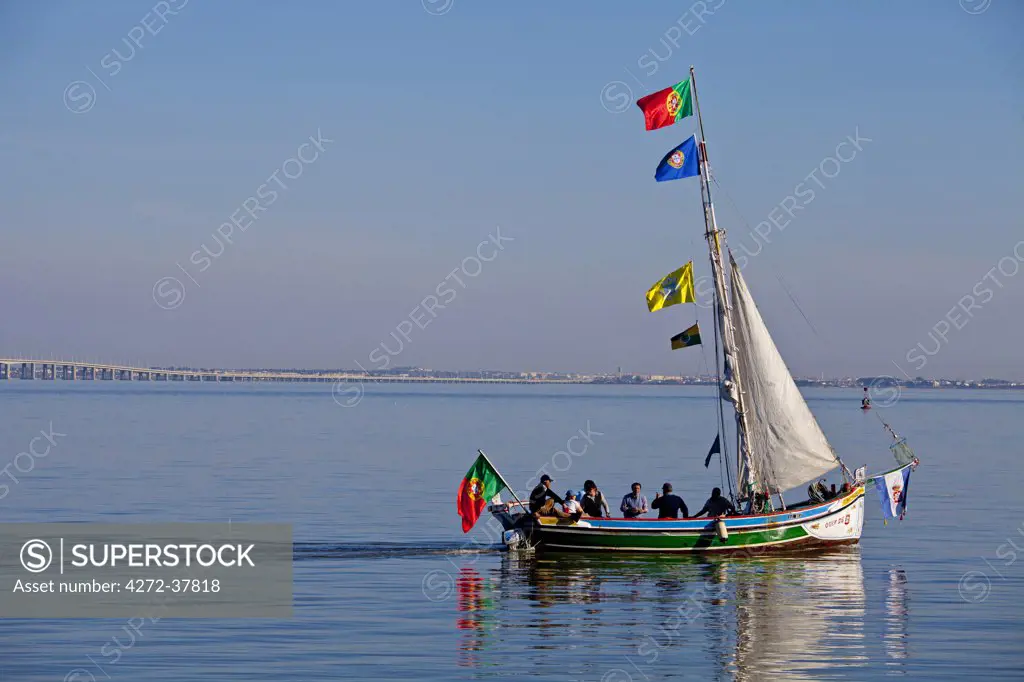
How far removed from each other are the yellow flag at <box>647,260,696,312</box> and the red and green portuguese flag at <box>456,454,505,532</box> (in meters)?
7.11

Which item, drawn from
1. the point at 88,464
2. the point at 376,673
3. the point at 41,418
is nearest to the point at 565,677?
the point at 376,673

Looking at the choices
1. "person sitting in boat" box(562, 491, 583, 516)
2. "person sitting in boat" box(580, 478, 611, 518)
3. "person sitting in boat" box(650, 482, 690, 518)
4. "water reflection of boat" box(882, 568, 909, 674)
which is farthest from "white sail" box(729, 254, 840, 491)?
"person sitting in boat" box(562, 491, 583, 516)

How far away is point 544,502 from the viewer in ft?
126

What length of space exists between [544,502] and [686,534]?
4.15 m

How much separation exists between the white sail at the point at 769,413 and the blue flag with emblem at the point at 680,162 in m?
3.16

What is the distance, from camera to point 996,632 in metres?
27.8

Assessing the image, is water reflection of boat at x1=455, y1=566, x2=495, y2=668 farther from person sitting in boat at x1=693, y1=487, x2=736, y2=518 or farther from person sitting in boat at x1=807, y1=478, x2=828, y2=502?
person sitting in boat at x1=807, y1=478, x2=828, y2=502

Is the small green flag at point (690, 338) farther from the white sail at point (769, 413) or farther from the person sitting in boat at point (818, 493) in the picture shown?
the person sitting in boat at point (818, 493)

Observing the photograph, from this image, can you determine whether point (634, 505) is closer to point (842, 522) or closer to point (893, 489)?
point (842, 522)

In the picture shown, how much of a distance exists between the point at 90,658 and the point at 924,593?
19860 mm

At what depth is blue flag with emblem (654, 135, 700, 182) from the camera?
136 ft

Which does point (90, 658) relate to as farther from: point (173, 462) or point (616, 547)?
point (173, 462)

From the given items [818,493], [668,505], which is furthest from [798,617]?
[818,493]

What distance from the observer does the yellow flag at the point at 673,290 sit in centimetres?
4019
